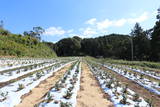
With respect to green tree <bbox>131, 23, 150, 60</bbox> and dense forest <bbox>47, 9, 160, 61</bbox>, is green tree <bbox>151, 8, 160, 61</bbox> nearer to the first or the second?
dense forest <bbox>47, 9, 160, 61</bbox>

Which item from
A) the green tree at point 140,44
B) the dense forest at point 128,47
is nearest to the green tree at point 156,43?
the dense forest at point 128,47

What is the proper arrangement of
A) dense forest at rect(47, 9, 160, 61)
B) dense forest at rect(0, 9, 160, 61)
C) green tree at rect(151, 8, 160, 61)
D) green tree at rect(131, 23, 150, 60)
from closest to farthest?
dense forest at rect(0, 9, 160, 61), green tree at rect(151, 8, 160, 61), dense forest at rect(47, 9, 160, 61), green tree at rect(131, 23, 150, 60)

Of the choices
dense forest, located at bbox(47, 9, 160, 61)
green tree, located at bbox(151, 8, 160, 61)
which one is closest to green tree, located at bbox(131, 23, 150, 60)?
dense forest, located at bbox(47, 9, 160, 61)

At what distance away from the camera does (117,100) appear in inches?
201

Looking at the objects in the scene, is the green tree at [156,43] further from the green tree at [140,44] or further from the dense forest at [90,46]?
the green tree at [140,44]

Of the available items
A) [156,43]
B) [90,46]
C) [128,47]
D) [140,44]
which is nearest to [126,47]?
[128,47]

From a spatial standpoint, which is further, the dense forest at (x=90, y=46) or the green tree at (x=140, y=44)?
the green tree at (x=140, y=44)

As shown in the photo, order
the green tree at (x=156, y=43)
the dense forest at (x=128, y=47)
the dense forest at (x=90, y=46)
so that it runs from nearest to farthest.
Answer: the dense forest at (x=90, y=46), the green tree at (x=156, y=43), the dense forest at (x=128, y=47)

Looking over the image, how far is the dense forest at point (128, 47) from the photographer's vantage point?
127ft

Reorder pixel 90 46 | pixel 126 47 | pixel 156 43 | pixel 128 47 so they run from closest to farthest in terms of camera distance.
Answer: pixel 156 43 → pixel 128 47 → pixel 126 47 → pixel 90 46

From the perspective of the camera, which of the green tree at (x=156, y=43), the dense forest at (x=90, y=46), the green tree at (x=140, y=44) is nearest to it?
the dense forest at (x=90, y=46)

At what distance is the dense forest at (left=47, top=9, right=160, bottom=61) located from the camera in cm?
3881

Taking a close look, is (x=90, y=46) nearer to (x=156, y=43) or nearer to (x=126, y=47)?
(x=126, y=47)

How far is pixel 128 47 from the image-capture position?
50.0 m
